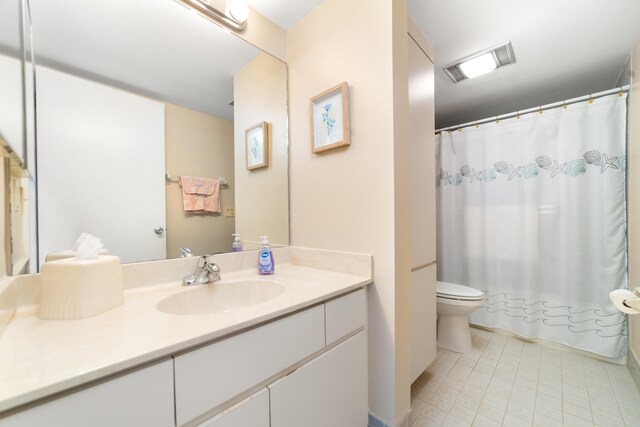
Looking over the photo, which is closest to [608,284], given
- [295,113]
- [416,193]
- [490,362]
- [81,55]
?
[490,362]

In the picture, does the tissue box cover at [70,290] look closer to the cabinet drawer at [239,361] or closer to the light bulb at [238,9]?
the cabinet drawer at [239,361]

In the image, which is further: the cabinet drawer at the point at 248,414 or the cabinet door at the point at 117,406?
the cabinet drawer at the point at 248,414

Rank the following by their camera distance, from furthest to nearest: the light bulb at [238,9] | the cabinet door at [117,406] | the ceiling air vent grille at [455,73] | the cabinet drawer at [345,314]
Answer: the ceiling air vent grille at [455,73] < the light bulb at [238,9] < the cabinet drawer at [345,314] < the cabinet door at [117,406]

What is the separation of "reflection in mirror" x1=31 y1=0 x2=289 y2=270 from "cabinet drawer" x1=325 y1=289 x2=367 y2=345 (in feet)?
1.98

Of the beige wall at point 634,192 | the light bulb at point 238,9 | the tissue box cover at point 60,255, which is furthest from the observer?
the beige wall at point 634,192

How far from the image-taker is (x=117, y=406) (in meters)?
0.47

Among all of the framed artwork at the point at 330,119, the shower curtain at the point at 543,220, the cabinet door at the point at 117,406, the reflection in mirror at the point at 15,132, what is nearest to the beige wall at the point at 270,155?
the framed artwork at the point at 330,119

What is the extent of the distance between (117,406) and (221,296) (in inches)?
22.4

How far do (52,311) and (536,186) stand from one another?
2855mm

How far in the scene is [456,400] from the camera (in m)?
1.37

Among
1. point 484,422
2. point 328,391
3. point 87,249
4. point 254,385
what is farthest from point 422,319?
point 87,249

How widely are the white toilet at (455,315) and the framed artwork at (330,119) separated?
4.64 ft

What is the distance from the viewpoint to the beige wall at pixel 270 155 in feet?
4.36

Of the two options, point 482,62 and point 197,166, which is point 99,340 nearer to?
point 197,166
